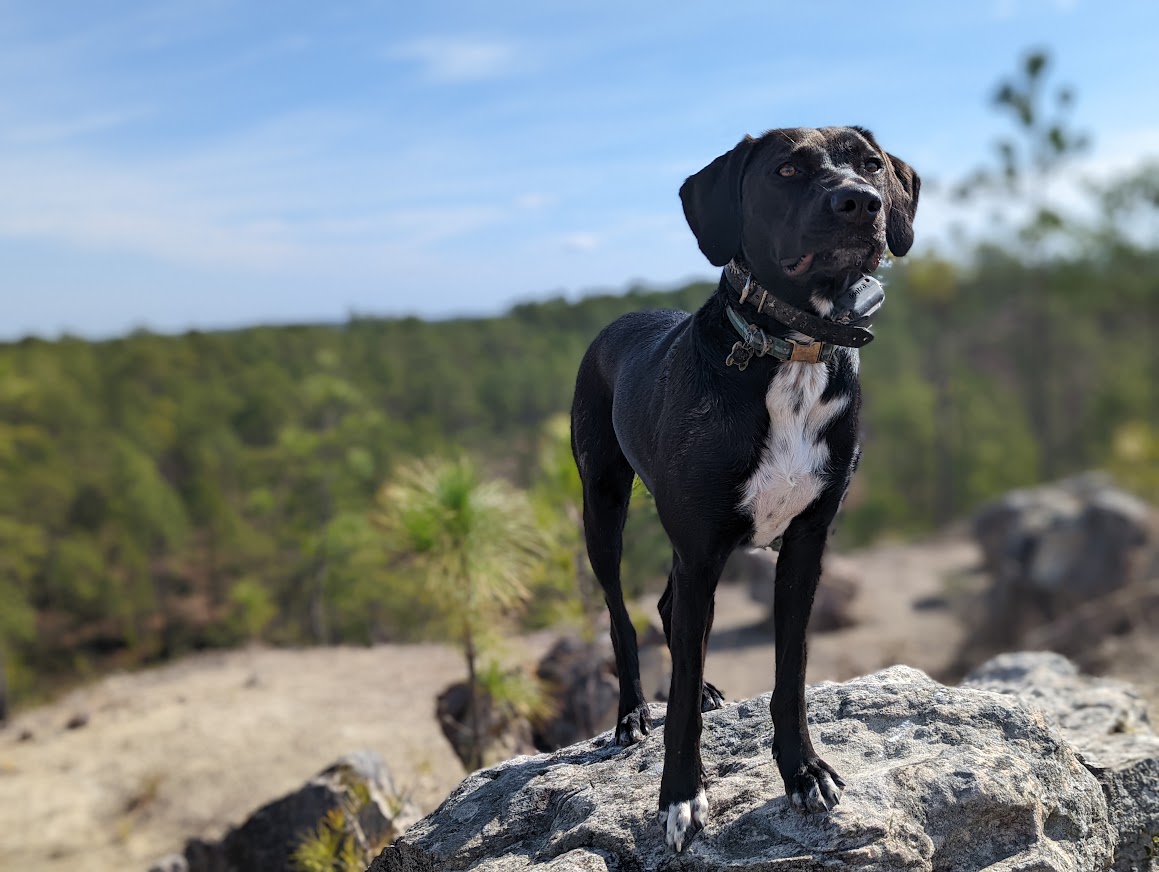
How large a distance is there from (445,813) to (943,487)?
3876cm

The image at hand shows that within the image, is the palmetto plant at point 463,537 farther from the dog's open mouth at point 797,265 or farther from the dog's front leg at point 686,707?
the dog's open mouth at point 797,265

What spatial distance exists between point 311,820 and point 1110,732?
19.1ft

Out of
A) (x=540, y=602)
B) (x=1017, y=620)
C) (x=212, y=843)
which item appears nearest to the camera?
(x=212, y=843)

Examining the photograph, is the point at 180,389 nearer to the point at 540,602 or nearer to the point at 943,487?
the point at 943,487

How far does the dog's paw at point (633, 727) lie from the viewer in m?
4.60

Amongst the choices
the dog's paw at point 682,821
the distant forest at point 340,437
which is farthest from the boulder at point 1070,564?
the dog's paw at point 682,821

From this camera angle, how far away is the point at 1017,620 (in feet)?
61.3

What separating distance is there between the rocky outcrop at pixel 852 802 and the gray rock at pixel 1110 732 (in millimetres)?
13

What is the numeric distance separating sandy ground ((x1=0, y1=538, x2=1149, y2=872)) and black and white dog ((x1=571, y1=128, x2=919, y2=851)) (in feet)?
→ 20.4

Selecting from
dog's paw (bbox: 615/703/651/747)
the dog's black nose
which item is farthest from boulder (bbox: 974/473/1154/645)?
the dog's black nose

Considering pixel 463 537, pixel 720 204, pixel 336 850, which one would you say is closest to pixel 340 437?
pixel 463 537

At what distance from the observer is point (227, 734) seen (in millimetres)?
14742

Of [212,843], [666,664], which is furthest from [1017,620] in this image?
[212,843]

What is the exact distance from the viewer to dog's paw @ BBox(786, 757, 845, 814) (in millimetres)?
3682
